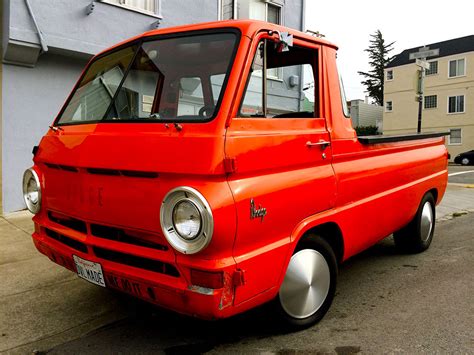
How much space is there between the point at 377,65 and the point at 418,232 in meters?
55.9

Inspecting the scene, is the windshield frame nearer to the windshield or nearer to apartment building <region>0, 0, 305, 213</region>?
the windshield

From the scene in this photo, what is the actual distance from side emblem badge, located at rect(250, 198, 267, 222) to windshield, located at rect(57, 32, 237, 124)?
615mm

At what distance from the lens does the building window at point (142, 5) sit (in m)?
8.19

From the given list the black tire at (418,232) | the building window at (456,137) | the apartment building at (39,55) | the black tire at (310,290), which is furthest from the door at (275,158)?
the building window at (456,137)

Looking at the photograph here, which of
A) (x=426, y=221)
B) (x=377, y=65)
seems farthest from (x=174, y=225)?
(x=377, y=65)

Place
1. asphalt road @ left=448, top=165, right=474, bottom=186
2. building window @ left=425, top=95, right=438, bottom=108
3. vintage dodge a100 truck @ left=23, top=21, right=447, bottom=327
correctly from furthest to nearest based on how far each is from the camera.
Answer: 1. building window @ left=425, top=95, right=438, bottom=108
2. asphalt road @ left=448, top=165, right=474, bottom=186
3. vintage dodge a100 truck @ left=23, top=21, right=447, bottom=327

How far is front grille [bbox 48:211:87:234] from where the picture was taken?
2.88 meters

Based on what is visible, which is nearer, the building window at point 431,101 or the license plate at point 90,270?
the license plate at point 90,270

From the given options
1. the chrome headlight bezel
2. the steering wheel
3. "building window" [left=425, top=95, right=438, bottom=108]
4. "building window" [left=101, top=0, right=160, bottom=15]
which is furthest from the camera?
"building window" [left=425, top=95, right=438, bottom=108]

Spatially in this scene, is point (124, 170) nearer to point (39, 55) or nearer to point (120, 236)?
point (120, 236)

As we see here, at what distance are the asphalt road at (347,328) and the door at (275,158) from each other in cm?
61

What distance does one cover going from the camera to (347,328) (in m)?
3.15

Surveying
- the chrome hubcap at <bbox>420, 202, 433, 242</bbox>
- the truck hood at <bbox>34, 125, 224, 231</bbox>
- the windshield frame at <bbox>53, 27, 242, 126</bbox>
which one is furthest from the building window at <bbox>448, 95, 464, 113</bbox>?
the truck hood at <bbox>34, 125, 224, 231</bbox>

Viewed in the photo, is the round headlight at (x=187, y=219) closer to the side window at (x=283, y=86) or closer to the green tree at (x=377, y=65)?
the side window at (x=283, y=86)
